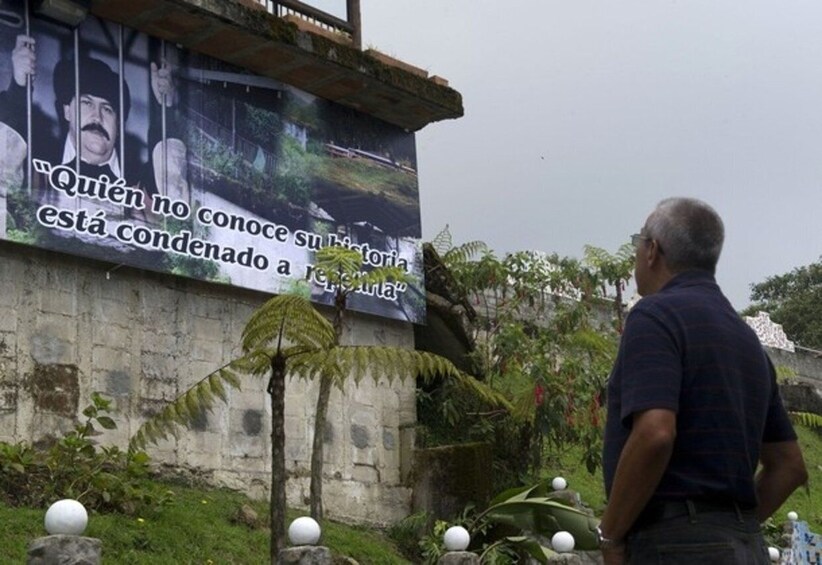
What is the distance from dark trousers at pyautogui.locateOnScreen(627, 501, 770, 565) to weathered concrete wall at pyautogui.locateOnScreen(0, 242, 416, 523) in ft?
Result: 26.2

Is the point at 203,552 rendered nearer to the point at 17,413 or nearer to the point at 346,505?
the point at 17,413

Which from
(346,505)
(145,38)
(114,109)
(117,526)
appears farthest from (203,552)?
(145,38)

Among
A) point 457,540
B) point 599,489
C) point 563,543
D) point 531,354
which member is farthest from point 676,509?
point 599,489

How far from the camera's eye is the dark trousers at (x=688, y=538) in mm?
4102

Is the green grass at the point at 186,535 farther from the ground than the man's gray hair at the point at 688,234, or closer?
closer

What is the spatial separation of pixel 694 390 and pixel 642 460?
0.34 metres

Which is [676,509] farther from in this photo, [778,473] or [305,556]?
[305,556]

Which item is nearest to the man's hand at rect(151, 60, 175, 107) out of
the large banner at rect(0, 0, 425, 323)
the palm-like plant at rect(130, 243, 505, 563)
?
the large banner at rect(0, 0, 425, 323)

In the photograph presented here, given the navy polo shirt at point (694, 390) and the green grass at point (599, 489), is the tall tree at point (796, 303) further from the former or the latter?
the navy polo shirt at point (694, 390)

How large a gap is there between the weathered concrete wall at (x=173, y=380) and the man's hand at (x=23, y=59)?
4.79 ft

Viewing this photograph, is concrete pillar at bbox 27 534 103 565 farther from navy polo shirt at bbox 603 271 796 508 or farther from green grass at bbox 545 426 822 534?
green grass at bbox 545 426 822 534

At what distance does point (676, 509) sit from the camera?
13.6 feet

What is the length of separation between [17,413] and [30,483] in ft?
2.34

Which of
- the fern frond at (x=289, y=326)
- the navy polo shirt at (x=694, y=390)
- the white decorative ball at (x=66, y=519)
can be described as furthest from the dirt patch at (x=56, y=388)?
the navy polo shirt at (x=694, y=390)
